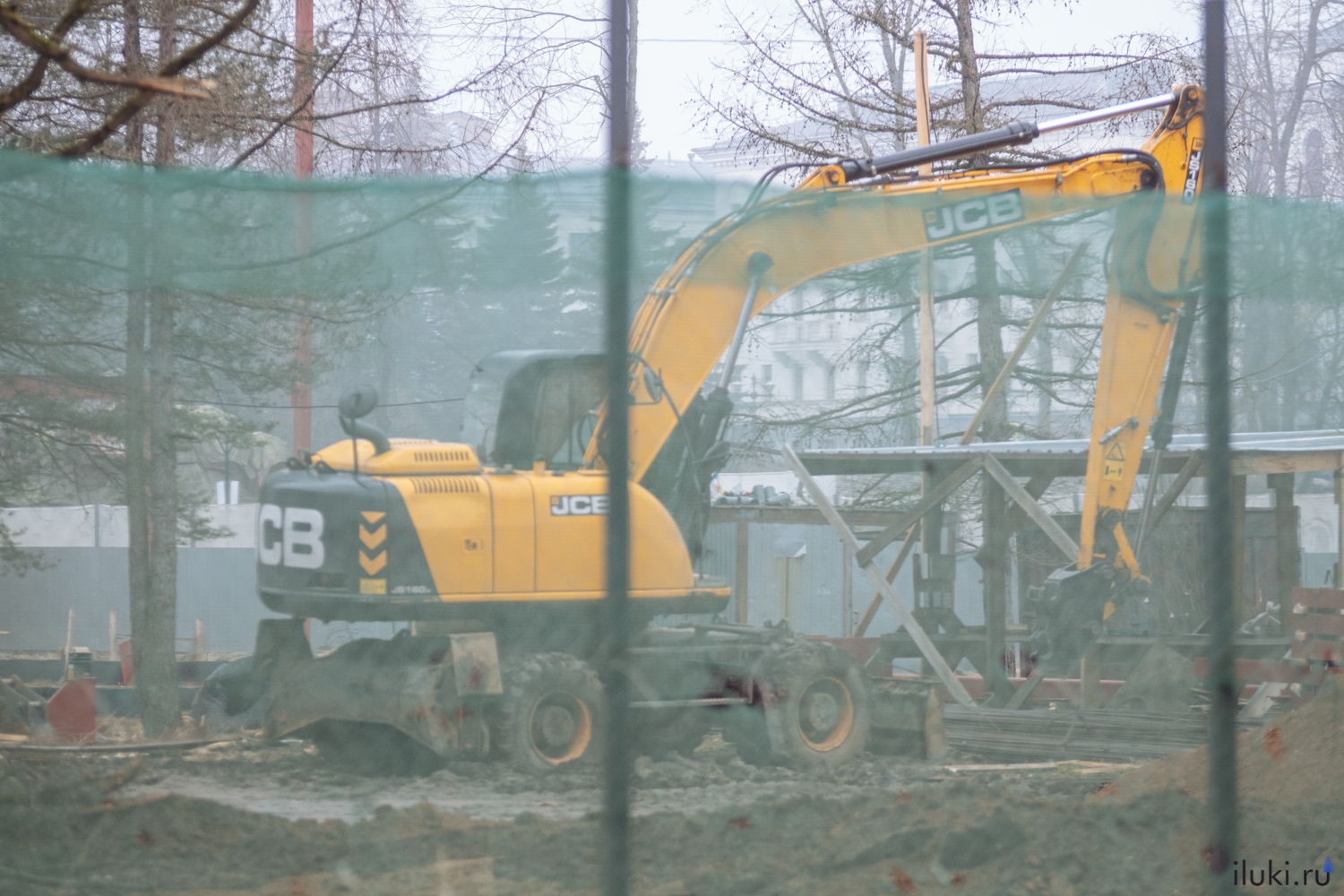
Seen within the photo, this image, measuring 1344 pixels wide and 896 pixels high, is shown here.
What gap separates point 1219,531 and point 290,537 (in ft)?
8.04

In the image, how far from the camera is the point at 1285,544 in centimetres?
450

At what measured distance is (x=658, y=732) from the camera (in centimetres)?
314

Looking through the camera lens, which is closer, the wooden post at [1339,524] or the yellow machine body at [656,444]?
the yellow machine body at [656,444]

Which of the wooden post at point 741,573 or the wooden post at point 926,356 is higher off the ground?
the wooden post at point 926,356

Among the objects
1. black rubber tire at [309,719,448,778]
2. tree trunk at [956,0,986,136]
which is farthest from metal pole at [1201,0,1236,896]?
tree trunk at [956,0,986,136]

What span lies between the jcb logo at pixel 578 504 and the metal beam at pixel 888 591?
27.5 inches

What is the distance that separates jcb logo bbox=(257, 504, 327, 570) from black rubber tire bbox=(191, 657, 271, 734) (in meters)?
0.27

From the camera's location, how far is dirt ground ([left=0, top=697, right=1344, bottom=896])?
2.86m

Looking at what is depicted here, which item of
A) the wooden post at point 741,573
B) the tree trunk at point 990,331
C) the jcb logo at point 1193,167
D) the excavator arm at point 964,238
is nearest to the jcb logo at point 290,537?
the excavator arm at point 964,238

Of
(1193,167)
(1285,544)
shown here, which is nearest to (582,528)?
(1193,167)

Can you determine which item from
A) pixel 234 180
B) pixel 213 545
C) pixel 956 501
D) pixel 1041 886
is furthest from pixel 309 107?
pixel 1041 886

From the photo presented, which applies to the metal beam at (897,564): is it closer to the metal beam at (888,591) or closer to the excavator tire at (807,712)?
the metal beam at (888,591)

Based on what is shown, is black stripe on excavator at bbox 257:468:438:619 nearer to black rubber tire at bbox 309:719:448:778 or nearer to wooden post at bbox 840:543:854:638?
black rubber tire at bbox 309:719:448:778

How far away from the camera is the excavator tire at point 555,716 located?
2.96m
